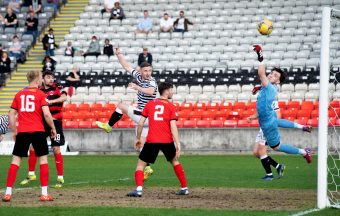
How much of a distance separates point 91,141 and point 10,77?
8.67 metres

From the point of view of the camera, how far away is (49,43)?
→ 3450 cm

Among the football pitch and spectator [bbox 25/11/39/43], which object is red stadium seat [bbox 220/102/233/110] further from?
spectator [bbox 25/11/39/43]

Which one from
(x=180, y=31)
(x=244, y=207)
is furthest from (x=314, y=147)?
(x=244, y=207)

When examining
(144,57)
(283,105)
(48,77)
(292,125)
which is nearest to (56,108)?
(48,77)

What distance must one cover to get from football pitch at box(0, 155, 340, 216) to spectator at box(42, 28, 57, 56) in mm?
13774

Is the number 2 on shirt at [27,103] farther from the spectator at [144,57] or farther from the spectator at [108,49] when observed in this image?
the spectator at [108,49]

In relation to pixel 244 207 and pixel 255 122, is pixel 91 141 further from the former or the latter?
pixel 244 207

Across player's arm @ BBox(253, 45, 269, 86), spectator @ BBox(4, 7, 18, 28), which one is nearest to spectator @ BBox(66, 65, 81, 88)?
spectator @ BBox(4, 7, 18, 28)

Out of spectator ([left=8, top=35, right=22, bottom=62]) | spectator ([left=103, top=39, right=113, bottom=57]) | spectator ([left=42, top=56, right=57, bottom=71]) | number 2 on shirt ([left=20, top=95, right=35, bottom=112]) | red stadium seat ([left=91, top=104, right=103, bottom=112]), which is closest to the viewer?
number 2 on shirt ([left=20, top=95, right=35, bottom=112])

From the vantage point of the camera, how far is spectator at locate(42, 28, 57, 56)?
34406 millimetres

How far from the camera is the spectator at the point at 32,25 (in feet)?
120

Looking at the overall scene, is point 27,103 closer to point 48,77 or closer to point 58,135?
point 48,77

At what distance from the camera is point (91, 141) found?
27.5 m

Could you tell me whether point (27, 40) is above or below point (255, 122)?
above
